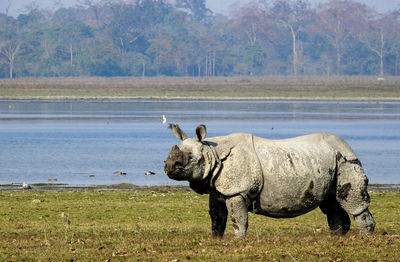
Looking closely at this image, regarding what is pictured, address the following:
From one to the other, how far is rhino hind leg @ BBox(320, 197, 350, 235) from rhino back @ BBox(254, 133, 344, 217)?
0.56 metres

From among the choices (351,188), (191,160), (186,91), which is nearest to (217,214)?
(191,160)

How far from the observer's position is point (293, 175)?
12016 millimetres

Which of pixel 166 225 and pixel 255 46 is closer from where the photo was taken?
pixel 166 225

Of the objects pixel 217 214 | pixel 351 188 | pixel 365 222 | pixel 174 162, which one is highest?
pixel 174 162

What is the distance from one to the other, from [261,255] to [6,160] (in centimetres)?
2937

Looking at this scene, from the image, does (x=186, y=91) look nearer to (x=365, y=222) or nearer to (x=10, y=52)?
(x=10, y=52)

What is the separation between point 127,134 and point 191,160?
43660mm

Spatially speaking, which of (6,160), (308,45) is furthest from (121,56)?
(6,160)

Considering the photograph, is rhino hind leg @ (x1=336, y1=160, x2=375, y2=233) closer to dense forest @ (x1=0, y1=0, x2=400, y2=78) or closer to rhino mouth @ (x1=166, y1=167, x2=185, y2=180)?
rhino mouth @ (x1=166, y1=167, x2=185, y2=180)

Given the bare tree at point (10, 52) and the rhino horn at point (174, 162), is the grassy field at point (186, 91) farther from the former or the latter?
the rhino horn at point (174, 162)

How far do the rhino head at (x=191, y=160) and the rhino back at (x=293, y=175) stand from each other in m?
0.83

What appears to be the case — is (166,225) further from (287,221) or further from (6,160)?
(6,160)

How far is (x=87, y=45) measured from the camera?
174125mm

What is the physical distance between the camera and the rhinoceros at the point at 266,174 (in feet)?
38.6
